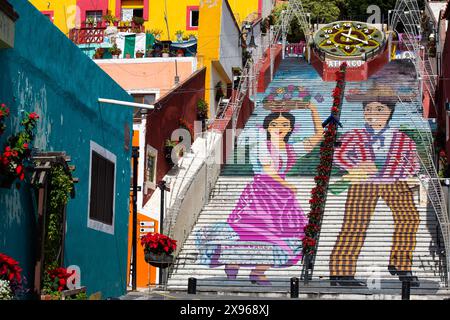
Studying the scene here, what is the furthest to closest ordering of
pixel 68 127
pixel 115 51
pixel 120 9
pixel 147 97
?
pixel 120 9 → pixel 115 51 → pixel 147 97 → pixel 68 127

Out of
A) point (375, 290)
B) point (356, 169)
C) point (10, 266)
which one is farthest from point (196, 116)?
point (10, 266)

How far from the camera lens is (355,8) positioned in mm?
58781

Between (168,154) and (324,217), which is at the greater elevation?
(168,154)

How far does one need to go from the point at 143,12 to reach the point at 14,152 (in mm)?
37719

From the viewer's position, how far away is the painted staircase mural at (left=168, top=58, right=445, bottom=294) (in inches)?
920

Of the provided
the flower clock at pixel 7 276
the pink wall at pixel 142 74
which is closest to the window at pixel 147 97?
the pink wall at pixel 142 74

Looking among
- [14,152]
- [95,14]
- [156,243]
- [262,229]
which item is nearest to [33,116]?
[14,152]

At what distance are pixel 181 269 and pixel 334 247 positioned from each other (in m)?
4.33

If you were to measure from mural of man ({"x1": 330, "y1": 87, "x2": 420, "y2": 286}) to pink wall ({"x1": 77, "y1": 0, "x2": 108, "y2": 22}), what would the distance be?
19235mm

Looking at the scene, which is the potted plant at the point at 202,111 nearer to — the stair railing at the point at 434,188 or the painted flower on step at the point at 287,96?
the painted flower on step at the point at 287,96

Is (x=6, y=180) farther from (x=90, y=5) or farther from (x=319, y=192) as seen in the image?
(x=90, y=5)

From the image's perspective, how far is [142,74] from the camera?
32.9m

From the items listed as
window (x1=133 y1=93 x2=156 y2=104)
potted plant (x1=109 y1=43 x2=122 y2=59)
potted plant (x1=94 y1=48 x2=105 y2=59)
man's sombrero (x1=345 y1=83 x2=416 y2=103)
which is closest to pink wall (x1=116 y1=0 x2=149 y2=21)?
potted plant (x1=109 y1=43 x2=122 y2=59)

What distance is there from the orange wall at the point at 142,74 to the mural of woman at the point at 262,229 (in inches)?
196
